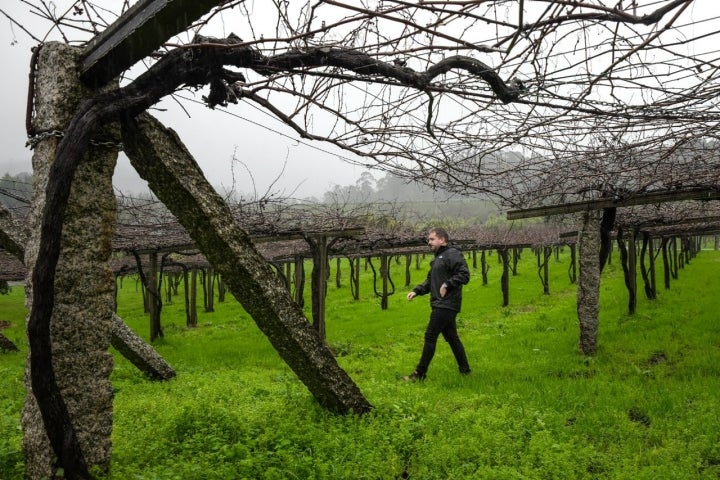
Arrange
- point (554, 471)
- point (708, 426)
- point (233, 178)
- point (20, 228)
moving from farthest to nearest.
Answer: point (233, 178), point (20, 228), point (708, 426), point (554, 471)

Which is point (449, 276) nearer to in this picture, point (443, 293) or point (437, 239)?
point (443, 293)

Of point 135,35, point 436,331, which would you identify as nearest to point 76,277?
point 135,35

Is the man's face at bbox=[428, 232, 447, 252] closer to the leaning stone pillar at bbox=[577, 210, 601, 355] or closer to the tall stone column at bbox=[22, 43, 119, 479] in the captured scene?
the leaning stone pillar at bbox=[577, 210, 601, 355]

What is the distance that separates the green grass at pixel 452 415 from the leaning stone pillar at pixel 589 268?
0.72 metres

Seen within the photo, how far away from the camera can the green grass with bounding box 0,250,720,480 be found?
3709mm

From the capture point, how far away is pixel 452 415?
15.9 feet

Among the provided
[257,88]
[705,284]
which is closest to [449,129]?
[257,88]

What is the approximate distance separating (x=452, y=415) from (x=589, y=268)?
4570mm

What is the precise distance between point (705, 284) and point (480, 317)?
824 cm

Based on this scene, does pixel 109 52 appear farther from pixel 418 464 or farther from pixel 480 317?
pixel 480 317

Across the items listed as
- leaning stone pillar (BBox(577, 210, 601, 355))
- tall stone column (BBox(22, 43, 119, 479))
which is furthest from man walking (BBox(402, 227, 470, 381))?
tall stone column (BBox(22, 43, 119, 479))

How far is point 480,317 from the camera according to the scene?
15023mm

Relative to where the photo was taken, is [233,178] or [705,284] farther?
[705,284]

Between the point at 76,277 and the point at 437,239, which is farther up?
the point at 437,239
